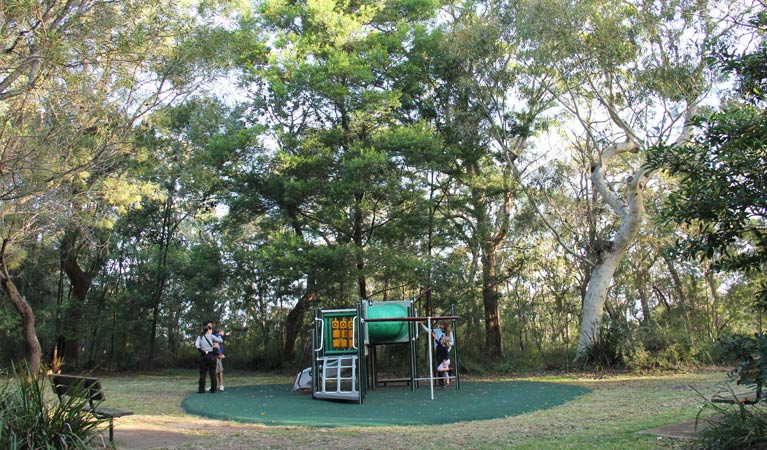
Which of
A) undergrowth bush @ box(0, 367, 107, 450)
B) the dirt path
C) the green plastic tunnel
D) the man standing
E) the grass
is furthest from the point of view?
the green plastic tunnel

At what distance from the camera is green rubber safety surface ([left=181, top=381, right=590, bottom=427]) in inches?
359

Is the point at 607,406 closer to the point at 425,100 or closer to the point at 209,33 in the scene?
the point at 209,33

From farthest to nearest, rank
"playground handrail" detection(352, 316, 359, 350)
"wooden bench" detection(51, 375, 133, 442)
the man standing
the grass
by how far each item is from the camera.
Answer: the man standing
"playground handrail" detection(352, 316, 359, 350)
the grass
"wooden bench" detection(51, 375, 133, 442)

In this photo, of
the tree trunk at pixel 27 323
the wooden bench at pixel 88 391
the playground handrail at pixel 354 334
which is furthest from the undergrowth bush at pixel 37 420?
the tree trunk at pixel 27 323

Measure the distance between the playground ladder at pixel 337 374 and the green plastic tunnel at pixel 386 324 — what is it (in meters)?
1.11

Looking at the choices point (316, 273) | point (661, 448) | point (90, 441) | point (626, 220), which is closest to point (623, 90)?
point (626, 220)

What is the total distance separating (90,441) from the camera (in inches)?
227

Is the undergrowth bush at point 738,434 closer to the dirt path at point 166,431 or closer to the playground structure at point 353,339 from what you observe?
the dirt path at point 166,431

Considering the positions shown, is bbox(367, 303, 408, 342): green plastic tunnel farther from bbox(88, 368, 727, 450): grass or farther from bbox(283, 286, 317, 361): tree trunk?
bbox(283, 286, 317, 361): tree trunk

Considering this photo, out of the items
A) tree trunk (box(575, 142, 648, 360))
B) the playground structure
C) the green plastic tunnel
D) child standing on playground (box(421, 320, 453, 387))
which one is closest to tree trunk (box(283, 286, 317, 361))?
the playground structure

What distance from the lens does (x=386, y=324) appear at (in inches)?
558

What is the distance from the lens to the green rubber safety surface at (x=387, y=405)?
912cm

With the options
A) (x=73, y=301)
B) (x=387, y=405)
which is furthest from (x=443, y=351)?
(x=73, y=301)

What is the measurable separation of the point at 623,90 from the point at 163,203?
18.4 m
